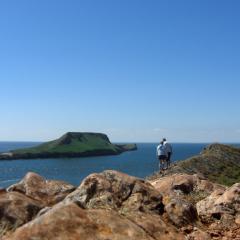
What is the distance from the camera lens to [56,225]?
1113 centimetres

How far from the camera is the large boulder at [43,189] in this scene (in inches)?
631

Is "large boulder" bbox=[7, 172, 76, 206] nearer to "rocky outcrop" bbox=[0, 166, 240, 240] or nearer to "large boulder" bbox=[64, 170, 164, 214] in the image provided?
"rocky outcrop" bbox=[0, 166, 240, 240]

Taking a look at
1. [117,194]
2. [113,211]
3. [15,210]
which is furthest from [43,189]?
[113,211]

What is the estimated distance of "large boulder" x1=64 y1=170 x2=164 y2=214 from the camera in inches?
575

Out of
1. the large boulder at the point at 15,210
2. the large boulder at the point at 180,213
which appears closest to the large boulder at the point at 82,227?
the large boulder at the point at 15,210

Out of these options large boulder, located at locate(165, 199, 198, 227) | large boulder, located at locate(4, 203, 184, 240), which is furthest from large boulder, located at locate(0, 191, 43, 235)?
large boulder, located at locate(165, 199, 198, 227)

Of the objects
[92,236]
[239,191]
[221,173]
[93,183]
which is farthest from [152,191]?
[221,173]

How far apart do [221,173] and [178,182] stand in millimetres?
32080

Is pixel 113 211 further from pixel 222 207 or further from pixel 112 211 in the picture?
pixel 222 207

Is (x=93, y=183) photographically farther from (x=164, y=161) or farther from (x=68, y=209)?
(x=164, y=161)

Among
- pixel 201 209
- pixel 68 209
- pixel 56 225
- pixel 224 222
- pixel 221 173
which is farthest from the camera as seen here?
pixel 221 173

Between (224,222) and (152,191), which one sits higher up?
(152,191)

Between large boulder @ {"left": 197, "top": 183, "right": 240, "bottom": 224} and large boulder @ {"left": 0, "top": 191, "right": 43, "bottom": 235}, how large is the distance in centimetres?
578

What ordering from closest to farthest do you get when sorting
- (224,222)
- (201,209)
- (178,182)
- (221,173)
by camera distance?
1. (224,222)
2. (201,209)
3. (178,182)
4. (221,173)
